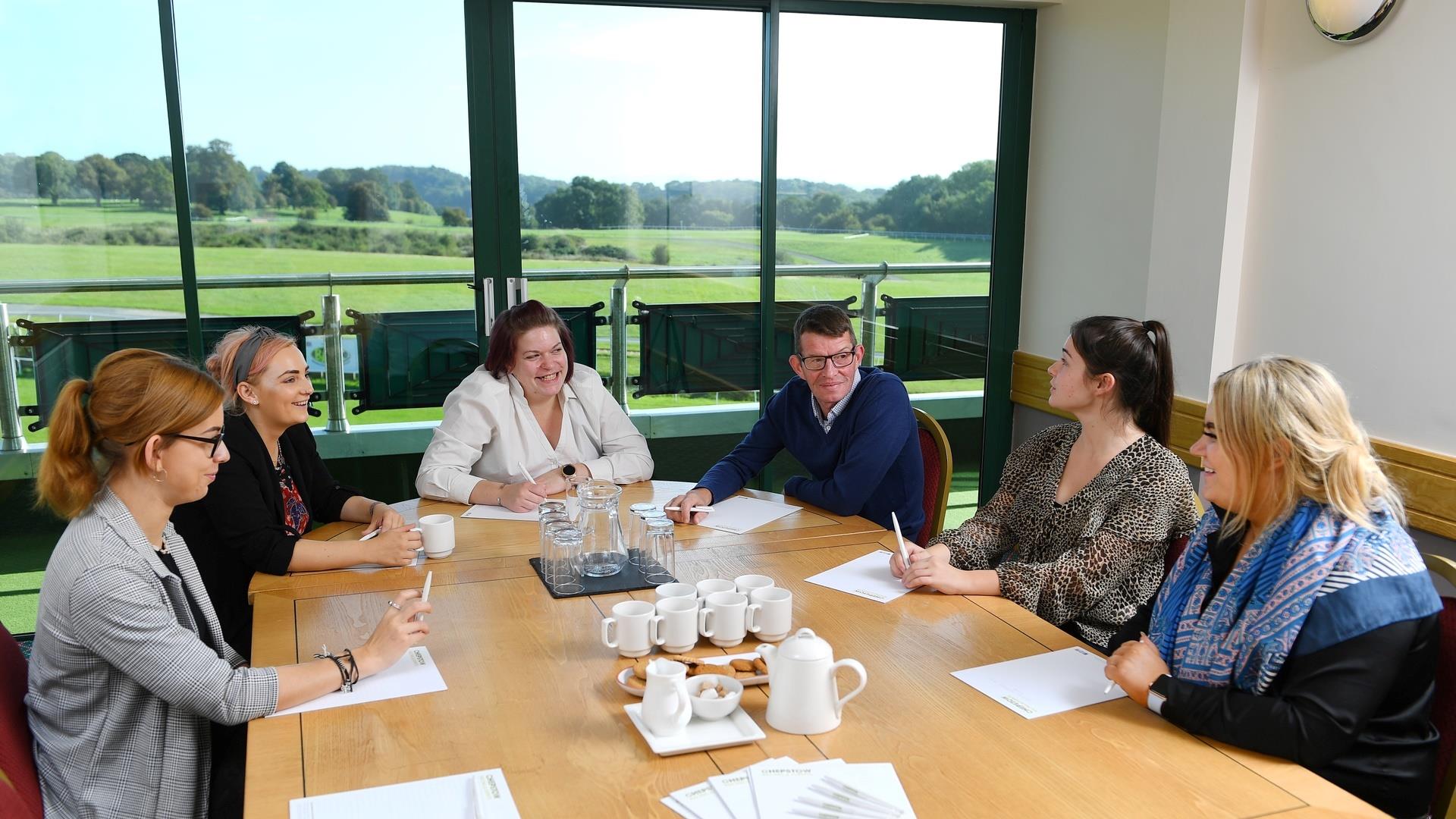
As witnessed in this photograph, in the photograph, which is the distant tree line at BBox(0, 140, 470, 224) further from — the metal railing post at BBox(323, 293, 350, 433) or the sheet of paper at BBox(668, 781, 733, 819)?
the sheet of paper at BBox(668, 781, 733, 819)

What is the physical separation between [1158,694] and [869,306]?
3.29 metres

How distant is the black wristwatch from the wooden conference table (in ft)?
0.06

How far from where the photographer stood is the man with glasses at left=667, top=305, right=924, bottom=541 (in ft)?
A: 9.33

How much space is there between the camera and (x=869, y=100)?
4.51 m

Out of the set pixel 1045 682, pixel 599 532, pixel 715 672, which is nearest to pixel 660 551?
pixel 599 532

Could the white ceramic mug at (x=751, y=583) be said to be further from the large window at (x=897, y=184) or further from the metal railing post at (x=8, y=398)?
the metal railing post at (x=8, y=398)

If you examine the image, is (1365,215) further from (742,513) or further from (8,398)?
(8,398)

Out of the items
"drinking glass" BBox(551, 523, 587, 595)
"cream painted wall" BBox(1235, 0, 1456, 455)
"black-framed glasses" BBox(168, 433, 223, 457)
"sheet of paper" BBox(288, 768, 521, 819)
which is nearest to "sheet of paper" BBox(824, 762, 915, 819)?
"sheet of paper" BBox(288, 768, 521, 819)

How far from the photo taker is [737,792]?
4.45 feet

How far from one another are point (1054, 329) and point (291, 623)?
3.52m

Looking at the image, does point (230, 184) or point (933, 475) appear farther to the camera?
point (230, 184)

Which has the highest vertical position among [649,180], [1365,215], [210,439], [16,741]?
[649,180]

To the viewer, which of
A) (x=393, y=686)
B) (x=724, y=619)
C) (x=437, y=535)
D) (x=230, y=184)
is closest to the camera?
(x=393, y=686)

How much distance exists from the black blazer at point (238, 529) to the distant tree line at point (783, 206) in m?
1.96
